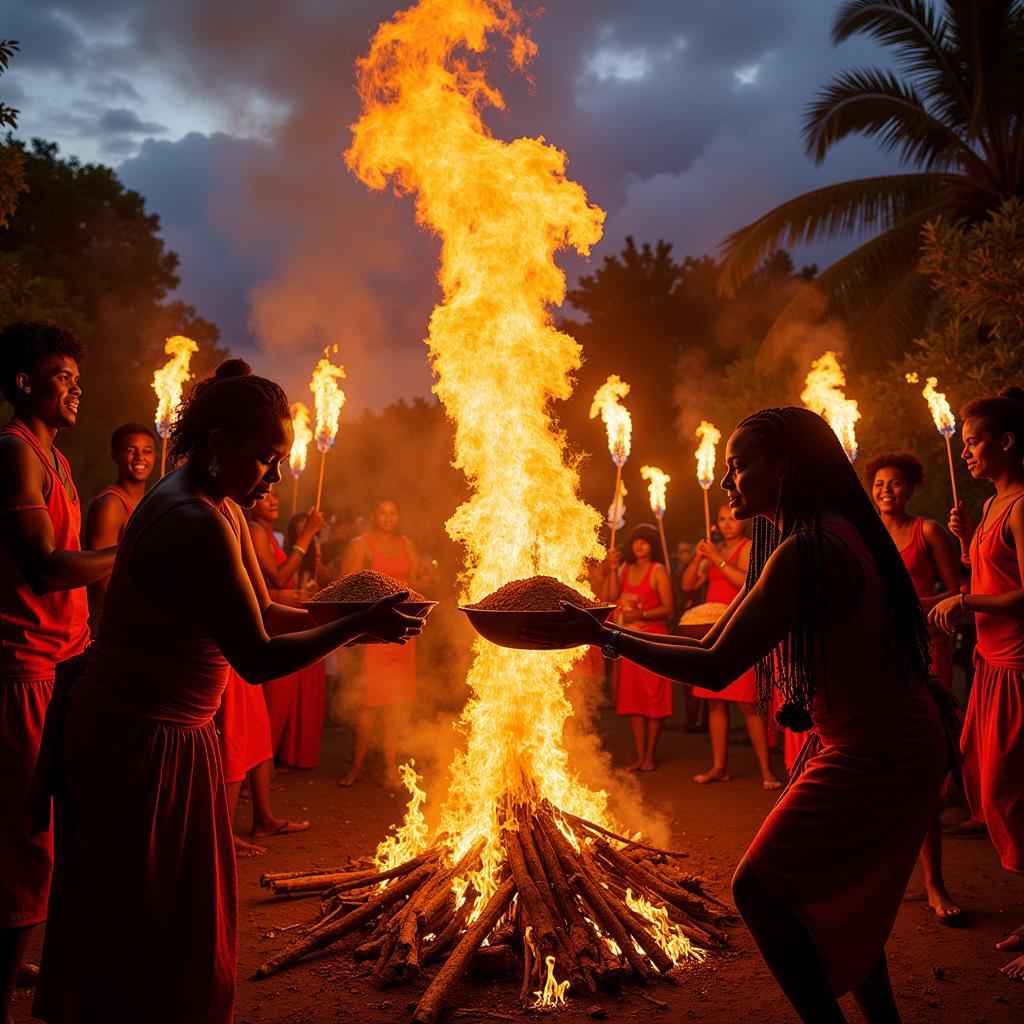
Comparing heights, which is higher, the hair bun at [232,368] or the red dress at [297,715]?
the hair bun at [232,368]

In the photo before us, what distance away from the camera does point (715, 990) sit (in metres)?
4.16

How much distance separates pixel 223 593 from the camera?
2.55m

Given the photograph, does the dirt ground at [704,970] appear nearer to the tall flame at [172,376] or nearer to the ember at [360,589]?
the ember at [360,589]

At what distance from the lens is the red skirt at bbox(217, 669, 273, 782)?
4961mm

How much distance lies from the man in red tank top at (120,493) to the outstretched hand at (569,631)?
2.92 meters

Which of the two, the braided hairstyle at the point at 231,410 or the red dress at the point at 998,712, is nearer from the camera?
the braided hairstyle at the point at 231,410

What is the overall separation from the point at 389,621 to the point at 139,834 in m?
0.95

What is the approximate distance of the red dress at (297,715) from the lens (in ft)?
28.0

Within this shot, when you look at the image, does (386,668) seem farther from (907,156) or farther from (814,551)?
(907,156)

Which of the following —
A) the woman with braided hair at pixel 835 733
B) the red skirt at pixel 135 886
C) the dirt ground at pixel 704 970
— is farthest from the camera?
the dirt ground at pixel 704 970

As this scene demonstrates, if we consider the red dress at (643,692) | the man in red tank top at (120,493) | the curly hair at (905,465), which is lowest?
the red dress at (643,692)

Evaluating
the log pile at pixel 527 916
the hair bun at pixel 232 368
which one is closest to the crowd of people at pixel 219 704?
the hair bun at pixel 232 368

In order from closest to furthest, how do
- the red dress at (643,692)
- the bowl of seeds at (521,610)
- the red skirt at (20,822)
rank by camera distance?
the bowl of seeds at (521,610) < the red skirt at (20,822) < the red dress at (643,692)

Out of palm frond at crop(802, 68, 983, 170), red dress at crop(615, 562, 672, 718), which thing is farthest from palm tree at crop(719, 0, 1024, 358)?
red dress at crop(615, 562, 672, 718)
